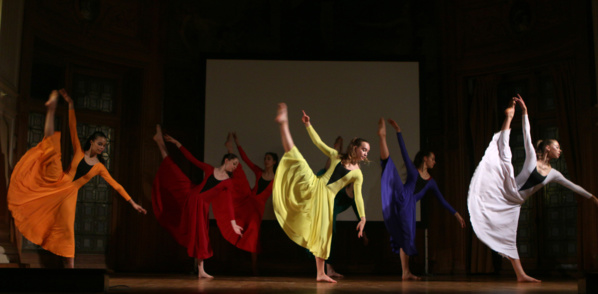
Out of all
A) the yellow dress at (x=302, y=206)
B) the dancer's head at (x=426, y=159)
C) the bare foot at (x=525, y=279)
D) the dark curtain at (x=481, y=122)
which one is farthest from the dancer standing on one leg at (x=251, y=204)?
the bare foot at (x=525, y=279)

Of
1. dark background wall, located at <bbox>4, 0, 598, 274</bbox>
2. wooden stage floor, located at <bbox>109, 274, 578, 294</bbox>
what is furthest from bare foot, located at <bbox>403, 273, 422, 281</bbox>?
dark background wall, located at <bbox>4, 0, 598, 274</bbox>

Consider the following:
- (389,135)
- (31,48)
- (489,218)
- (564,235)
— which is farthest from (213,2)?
(564,235)

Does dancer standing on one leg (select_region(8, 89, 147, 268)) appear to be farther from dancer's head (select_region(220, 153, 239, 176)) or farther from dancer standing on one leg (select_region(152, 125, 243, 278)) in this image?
dancer's head (select_region(220, 153, 239, 176))

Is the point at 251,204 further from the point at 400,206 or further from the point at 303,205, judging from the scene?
the point at 400,206

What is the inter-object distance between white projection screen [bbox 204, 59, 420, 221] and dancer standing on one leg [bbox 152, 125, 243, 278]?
24.3 inches

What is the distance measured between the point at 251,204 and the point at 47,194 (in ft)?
7.48

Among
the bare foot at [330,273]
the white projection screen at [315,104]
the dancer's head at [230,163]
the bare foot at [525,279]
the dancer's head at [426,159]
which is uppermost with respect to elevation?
the white projection screen at [315,104]

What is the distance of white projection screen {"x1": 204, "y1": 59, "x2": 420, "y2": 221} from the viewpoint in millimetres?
7777

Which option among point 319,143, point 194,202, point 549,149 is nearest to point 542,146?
point 549,149

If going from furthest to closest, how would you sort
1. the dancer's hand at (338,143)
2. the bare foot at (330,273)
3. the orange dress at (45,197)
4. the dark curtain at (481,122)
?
the dark curtain at (481,122) → the dancer's hand at (338,143) → the bare foot at (330,273) → the orange dress at (45,197)

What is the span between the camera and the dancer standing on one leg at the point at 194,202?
21.9 ft

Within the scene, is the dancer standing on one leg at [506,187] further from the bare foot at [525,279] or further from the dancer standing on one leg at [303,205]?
the dancer standing on one leg at [303,205]

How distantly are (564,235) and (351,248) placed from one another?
2634 mm

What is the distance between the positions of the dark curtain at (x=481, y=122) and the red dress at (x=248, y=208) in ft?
8.98
